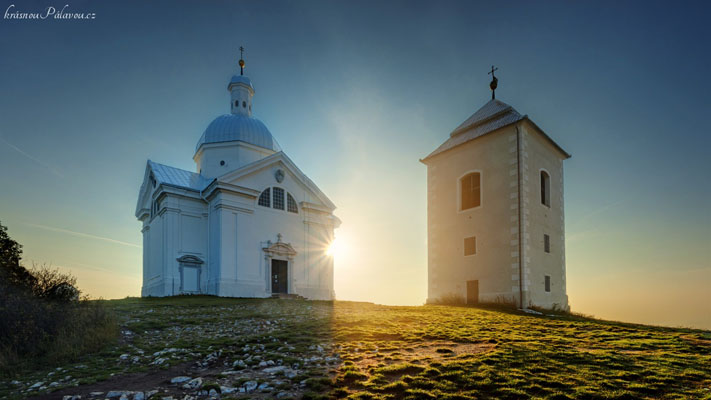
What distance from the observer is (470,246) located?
22.7 m

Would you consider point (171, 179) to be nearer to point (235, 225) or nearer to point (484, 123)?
point (235, 225)

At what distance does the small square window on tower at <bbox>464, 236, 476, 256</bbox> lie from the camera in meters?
22.5

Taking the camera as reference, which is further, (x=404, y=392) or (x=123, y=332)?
(x=123, y=332)

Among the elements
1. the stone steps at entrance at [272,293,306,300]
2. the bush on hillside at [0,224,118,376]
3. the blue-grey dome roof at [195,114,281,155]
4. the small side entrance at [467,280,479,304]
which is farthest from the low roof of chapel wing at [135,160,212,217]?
the small side entrance at [467,280,479,304]

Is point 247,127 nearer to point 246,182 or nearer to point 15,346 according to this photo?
point 246,182

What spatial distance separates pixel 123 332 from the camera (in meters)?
12.4

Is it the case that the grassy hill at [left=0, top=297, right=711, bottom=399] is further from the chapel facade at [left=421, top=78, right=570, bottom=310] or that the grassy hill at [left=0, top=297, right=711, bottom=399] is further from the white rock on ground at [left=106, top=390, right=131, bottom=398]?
the chapel facade at [left=421, top=78, right=570, bottom=310]

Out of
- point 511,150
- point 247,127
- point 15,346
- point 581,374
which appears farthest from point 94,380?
point 247,127

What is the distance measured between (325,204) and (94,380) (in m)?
25.0

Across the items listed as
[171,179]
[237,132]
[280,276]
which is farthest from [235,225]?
[237,132]

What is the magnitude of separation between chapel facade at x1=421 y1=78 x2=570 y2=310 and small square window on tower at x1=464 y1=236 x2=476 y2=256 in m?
0.06

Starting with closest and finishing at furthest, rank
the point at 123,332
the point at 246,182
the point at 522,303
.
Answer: the point at 123,332 → the point at 522,303 → the point at 246,182

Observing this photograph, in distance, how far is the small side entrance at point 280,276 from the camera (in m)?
28.2

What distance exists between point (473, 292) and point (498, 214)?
15.2 feet
